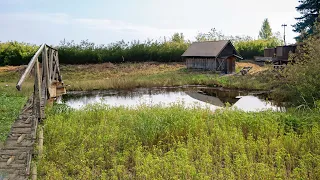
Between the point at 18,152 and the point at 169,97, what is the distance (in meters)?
12.4

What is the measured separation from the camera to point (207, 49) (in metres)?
29.5

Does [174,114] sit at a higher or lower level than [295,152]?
higher

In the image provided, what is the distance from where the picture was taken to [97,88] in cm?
2148

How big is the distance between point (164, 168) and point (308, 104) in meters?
7.15

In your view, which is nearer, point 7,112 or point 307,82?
point 7,112

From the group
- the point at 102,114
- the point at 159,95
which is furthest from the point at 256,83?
the point at 102,114

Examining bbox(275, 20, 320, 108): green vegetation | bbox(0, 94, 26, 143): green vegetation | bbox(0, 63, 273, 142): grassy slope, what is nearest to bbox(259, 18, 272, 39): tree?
bbox(0, 63, 273, 142): grassy slope

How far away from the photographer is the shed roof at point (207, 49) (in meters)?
28.1

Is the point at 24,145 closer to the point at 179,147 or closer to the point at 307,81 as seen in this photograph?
the point at 179,147

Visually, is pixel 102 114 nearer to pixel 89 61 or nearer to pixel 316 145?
pixel 316 145

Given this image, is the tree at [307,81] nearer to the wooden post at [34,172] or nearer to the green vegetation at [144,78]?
the green vegetation at [144,78]

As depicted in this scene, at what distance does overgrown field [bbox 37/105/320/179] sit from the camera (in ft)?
17.7

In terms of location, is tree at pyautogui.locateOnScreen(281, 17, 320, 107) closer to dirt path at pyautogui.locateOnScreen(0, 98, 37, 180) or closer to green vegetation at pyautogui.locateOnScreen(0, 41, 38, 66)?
dirt path at pyautogui.locateOnScreen(0, 98, 37, 180)

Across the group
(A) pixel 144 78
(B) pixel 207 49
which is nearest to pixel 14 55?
(A) pixel 144 78
